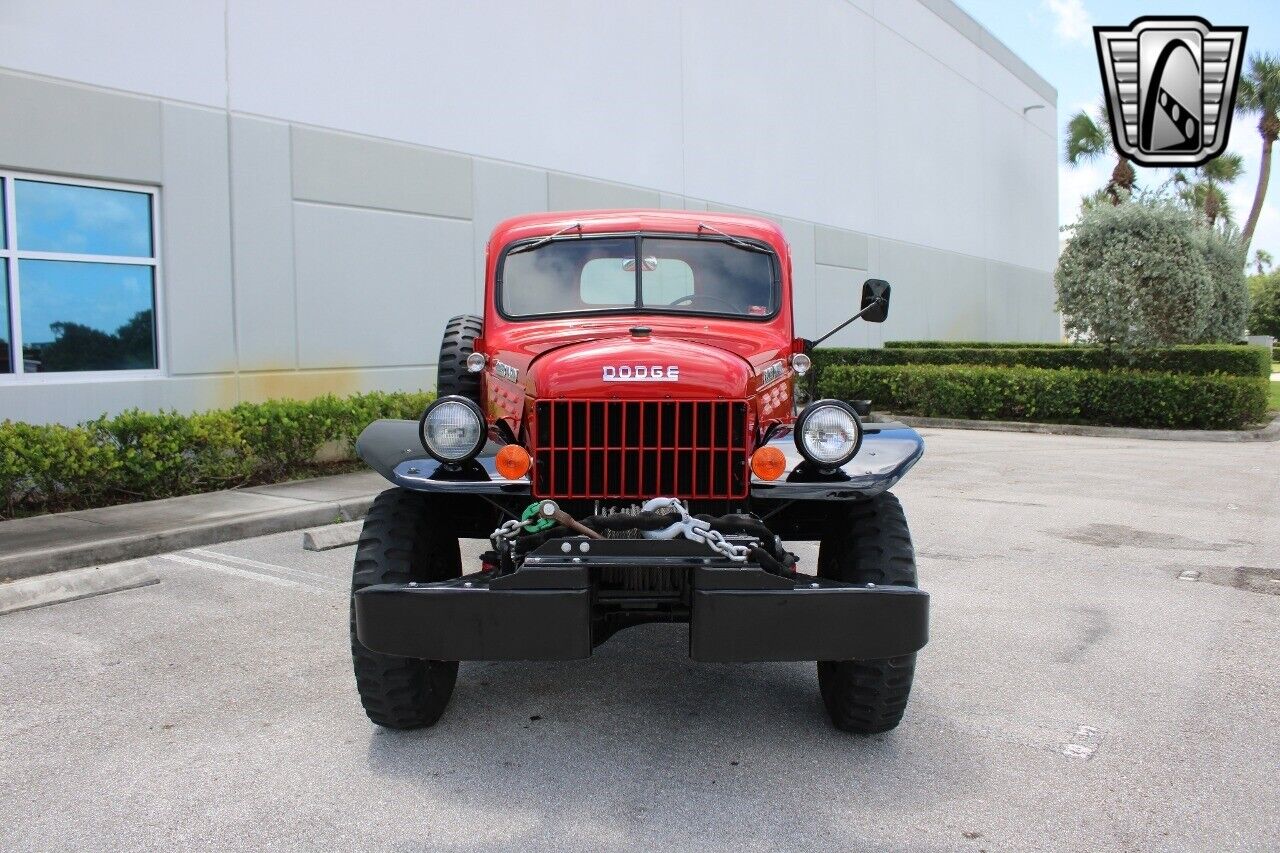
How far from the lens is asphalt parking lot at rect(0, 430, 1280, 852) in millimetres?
3303

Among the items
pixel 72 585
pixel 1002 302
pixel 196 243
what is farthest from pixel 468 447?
pixel 1002 302

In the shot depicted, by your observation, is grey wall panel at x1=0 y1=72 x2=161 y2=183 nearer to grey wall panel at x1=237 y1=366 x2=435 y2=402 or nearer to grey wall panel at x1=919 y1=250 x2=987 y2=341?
grey wall panel at x1=237 y1=366 x2=435 y2=402

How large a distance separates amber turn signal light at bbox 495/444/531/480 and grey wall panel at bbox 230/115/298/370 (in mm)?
7682

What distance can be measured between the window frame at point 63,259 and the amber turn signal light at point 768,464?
24.9 ft

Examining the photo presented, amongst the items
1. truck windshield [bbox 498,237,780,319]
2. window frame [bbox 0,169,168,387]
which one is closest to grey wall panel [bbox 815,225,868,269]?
window frame [bbox 0,169,168,387]

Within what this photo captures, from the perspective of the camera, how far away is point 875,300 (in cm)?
523

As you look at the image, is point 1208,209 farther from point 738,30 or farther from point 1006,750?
point 1006,750

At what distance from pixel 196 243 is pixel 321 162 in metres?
1.76

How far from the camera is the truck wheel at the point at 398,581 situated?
3936 mm

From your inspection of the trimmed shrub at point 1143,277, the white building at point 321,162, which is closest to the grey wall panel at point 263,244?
the white building at point 321,162

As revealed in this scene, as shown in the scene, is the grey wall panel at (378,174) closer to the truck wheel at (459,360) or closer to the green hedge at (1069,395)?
the truck wheel at (459,360)

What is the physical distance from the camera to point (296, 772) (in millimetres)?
3713

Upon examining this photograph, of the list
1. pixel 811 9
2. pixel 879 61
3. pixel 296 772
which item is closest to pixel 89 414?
pixel 296 772
